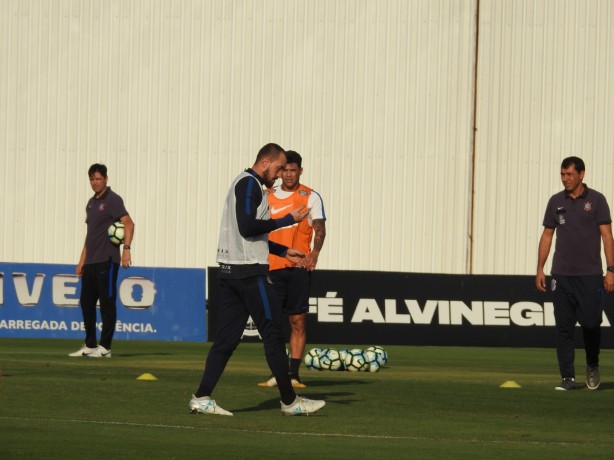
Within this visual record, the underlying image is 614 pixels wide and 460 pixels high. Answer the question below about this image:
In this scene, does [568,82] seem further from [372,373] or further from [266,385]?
[266,385]

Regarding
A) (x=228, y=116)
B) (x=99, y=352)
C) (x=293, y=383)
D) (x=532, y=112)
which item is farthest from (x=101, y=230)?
(x=532, y=112)

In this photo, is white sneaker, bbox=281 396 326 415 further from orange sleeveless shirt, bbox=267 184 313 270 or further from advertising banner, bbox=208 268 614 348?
advertising banner, bbox=208 268 614 348

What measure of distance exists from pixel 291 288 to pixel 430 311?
9.37 m

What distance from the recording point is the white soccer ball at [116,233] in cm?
1664

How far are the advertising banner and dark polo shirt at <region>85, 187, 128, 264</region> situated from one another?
5157 millimetres

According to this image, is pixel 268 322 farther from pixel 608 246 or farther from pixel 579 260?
pixel 608 246

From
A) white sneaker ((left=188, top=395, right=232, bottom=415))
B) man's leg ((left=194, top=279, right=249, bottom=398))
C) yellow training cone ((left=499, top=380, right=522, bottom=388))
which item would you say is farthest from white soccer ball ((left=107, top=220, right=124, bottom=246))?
white sneaker ((left=188, top=395, right=232, bottom=415))

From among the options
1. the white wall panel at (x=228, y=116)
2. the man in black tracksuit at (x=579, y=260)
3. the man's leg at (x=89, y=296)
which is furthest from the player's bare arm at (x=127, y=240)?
the white wall panel at (x=228, y=116)

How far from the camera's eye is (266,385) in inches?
511

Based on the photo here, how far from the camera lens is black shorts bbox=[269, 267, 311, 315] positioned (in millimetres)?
12594

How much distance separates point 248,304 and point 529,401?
3.12 m

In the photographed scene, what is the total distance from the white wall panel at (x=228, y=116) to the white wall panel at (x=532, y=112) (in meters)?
0.46

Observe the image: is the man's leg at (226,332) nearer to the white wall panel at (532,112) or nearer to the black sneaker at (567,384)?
the black sneaker at (567,384)

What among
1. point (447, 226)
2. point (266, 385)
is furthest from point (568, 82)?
point (266, 385)
